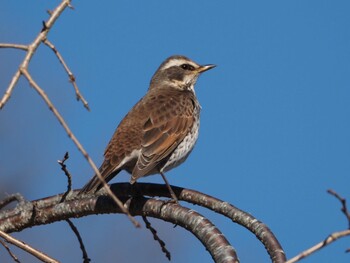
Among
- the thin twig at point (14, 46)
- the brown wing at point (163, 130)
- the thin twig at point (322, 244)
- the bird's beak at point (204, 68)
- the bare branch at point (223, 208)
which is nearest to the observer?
the thin twig at point (322, 244)

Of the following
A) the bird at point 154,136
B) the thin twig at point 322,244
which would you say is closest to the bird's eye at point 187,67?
the bird at point 154,136

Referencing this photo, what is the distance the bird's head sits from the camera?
9742 millimetres

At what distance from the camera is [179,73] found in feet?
32.1

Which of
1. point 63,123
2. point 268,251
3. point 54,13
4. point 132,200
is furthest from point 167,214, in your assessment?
point 63,123

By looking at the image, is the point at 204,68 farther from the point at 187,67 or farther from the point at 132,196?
the point at 132,196

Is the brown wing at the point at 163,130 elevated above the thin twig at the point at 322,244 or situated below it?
above

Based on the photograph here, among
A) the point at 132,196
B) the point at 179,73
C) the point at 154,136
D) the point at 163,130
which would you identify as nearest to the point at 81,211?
the point at 132,196

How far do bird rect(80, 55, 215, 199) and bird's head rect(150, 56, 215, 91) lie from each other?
1.34 feet

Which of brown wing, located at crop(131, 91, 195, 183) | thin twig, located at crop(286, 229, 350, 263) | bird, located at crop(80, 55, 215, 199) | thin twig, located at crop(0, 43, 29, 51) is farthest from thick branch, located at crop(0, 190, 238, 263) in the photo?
thin twig, located at crop(286, 229, 350, 263)

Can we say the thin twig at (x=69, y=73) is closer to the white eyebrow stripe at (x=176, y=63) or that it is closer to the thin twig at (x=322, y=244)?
the thin twig at (x=322, y=244)

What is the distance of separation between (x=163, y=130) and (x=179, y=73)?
1806 millimetres

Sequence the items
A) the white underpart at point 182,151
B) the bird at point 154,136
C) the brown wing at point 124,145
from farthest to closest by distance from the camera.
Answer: the white underpart at point 182,151 < the bird at point 154,136 < the brown wing at point 124,145

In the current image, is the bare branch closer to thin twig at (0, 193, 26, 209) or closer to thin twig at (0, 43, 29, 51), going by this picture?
thin twig at (0, 193, 26, 209)

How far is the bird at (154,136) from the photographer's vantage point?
7.65m
